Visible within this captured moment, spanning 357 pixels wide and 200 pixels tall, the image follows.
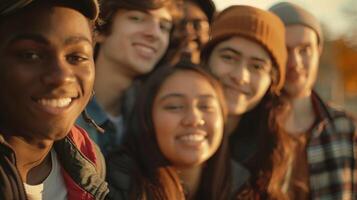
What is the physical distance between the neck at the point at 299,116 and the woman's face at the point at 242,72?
49 centimetres

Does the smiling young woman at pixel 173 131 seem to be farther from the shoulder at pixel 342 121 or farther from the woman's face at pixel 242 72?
the shoulder at pixel 342 121

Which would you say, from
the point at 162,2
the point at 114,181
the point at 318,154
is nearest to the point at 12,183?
the point at 114,181

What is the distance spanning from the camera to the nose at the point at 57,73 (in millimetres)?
2146

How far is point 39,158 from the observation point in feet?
7.80

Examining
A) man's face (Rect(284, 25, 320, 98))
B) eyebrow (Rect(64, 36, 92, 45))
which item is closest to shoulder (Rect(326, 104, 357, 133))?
man's face (Rect(284, 25, 320, 98))

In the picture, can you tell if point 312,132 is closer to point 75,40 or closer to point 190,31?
point 190,31

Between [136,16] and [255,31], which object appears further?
[255,31]

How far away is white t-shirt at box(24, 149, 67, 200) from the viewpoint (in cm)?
236

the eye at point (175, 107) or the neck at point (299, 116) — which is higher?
the eye at point (175, 107)

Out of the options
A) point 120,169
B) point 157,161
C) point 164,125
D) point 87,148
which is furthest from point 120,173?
point 87,148

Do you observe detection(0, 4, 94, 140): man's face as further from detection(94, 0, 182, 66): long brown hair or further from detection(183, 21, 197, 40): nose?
detection(183, 21, 197, 40): nose

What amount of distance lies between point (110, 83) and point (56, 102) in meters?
2.28

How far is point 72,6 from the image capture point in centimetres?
230

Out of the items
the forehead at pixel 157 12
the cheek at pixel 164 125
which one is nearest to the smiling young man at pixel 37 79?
the cheek at pixel 164 125
